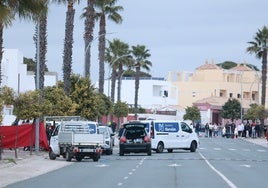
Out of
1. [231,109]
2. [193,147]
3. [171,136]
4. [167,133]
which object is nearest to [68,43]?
[167,133]

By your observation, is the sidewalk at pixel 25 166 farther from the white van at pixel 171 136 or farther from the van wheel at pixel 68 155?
the white van at pixel 171 136

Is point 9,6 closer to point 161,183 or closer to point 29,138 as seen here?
point 161,183

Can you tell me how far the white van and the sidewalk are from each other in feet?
30.9

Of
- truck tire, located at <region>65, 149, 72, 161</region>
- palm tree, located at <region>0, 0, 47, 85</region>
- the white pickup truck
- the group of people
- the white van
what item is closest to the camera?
palm tree, located at <region>0, 0, 47, 85</region>

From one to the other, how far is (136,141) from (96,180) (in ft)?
65.1

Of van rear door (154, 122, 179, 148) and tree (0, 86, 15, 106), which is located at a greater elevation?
tree (0, 86, 15, 106)

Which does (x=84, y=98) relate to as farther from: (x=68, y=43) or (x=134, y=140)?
(x=134, y=140)

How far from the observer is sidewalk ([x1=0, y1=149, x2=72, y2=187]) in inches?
1077

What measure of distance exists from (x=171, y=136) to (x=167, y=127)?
67 centimetres

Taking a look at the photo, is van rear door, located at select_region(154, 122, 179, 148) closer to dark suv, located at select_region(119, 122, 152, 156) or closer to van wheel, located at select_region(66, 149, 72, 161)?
dark suv, located at select_region(119, 122, 152, 156)

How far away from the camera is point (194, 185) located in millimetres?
23703

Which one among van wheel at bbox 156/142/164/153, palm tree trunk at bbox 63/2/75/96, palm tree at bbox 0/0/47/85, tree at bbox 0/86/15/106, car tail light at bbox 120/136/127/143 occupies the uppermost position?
palm tree trunk at bbox 63/2/75/96

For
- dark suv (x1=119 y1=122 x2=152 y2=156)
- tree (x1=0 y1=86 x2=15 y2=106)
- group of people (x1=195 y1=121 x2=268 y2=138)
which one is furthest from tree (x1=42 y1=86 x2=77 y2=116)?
group of people (x1=195 y1=121 x2=268 y2=138)

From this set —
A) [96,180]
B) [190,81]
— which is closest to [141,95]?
[190,81]
